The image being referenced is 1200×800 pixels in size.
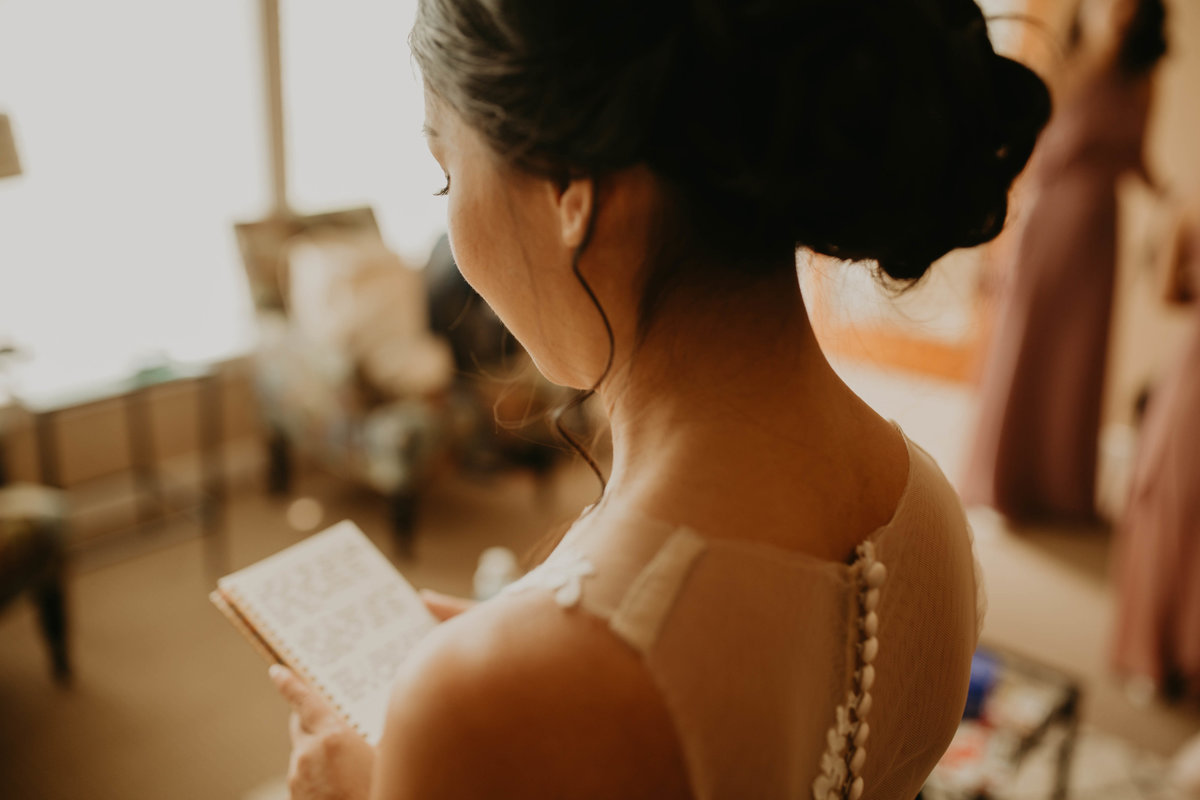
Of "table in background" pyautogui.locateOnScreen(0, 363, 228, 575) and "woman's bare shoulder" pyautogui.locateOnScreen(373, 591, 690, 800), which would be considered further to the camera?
"table in background" pyautogui.locateOnScreen(0, 363, 228, 575)

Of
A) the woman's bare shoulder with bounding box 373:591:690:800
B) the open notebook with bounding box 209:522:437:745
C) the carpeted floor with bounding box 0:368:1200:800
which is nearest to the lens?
the woman's bare shoulder with bounding box 373:591:690:800

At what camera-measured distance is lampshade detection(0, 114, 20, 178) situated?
1.27 metres

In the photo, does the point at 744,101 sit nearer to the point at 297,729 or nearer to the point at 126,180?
the point at 297,729

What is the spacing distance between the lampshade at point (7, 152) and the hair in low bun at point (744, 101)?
3.44 ft

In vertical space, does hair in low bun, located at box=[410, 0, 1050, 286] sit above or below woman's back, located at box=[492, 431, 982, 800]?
above

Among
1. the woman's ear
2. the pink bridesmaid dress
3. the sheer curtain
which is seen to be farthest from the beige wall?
the woman's ear

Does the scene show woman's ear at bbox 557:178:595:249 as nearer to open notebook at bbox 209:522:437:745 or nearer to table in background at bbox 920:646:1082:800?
open notebook at bbox 209:522:437:745

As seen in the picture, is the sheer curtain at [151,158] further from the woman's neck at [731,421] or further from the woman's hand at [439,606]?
the woman's neck at [731,421]

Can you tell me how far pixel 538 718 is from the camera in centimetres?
44

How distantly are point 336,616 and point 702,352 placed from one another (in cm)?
53

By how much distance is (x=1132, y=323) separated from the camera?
397 centimetres

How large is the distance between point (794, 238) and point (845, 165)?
56 mm

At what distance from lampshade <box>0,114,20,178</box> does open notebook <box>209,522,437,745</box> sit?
0.79m

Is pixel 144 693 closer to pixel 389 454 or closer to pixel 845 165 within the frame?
pixel 389 454
